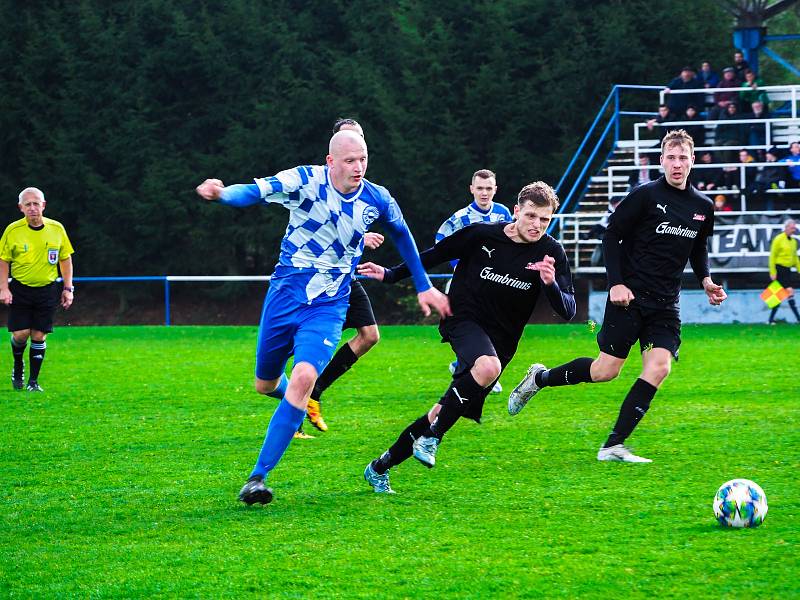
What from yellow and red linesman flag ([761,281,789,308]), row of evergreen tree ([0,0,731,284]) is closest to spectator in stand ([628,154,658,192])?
yellow and red linesman flag ([761,281,789,308])

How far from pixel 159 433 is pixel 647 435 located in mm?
3727

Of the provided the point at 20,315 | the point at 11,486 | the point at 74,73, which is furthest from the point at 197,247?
the point at 11,486

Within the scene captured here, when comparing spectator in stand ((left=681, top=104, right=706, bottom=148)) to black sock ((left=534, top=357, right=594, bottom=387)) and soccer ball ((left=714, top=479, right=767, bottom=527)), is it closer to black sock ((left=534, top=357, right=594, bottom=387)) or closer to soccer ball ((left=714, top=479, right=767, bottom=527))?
black sock ((left=534, top=357, right=594, bottom=387))

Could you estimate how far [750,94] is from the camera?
2483 centimetres

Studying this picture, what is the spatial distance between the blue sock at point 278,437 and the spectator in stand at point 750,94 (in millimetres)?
20061

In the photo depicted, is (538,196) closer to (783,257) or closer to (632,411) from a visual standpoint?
(632,411)

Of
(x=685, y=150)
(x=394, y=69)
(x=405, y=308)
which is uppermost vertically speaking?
(x=394, y=69)

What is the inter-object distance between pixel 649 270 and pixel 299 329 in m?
2.46

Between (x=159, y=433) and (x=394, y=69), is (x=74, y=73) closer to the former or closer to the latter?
(x=394, y=69)

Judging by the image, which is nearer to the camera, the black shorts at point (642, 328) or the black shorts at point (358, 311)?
the black shorts at point (642, 328)

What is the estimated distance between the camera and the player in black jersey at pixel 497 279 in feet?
23.9

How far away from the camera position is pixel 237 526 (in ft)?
19.9

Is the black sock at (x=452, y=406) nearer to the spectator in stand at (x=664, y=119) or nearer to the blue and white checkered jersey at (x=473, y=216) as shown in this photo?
the blue and white checkered jersey at (x=473, y=216)

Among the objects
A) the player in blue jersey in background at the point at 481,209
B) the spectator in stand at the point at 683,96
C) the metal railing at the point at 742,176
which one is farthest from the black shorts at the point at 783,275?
the player in blue jersey in background at the point at 481,209
